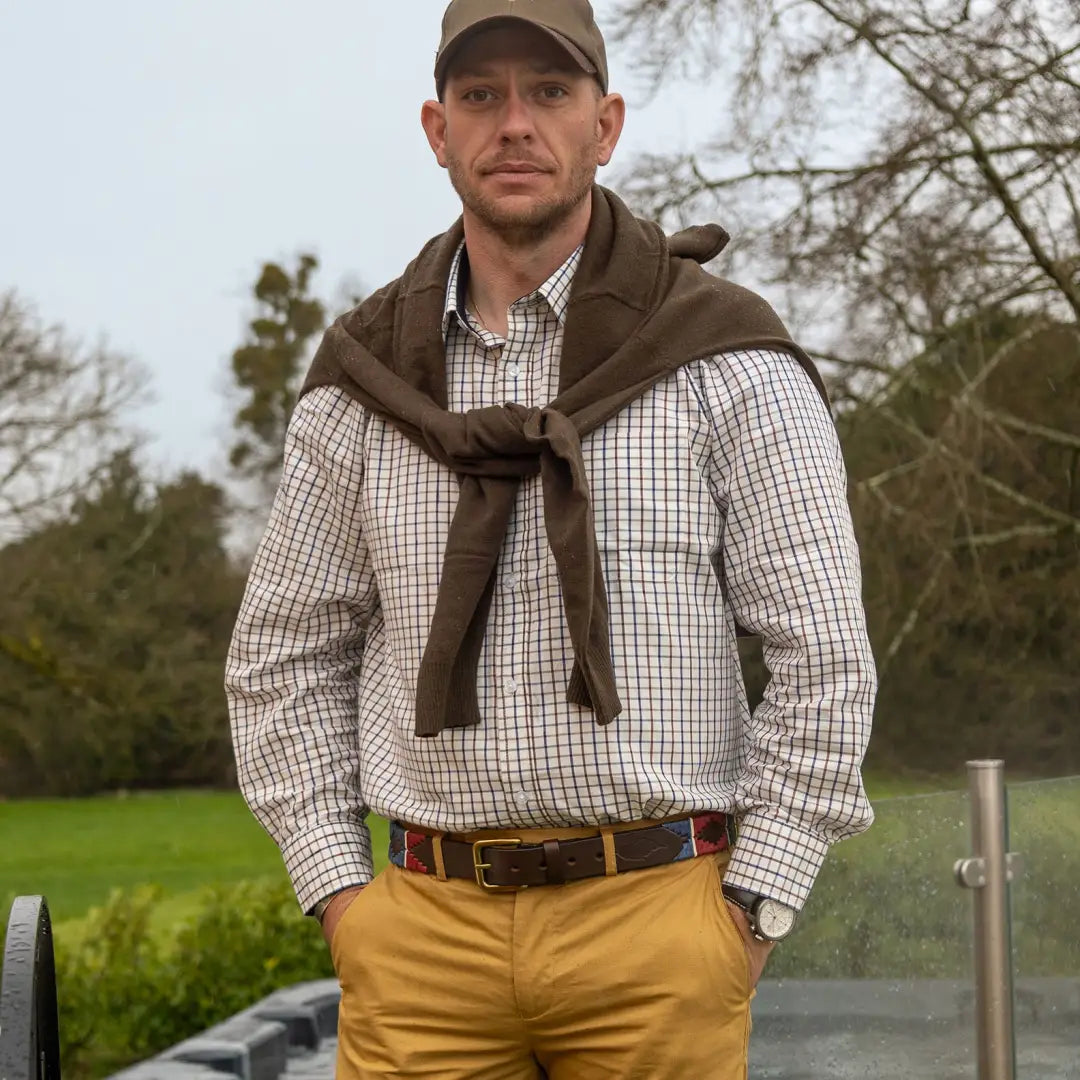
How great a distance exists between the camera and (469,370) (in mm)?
2373

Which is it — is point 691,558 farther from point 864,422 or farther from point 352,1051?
point 864,422

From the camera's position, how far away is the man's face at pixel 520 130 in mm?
2285

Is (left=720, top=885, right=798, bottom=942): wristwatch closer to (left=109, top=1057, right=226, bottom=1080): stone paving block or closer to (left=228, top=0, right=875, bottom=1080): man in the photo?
(left=228, top=0, right=875, bottom=1080): man

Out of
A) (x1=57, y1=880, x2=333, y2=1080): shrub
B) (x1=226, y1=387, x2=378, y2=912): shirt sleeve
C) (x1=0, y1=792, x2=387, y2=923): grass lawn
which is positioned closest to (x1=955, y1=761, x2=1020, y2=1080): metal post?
(x1=226, y1=387, x2=378, y2=912): shirt sleeve

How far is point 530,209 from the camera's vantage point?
2.30 meters

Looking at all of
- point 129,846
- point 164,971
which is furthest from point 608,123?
point 129,846

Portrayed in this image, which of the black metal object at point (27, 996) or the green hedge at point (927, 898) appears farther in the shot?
the green hedge at point (927, 898)

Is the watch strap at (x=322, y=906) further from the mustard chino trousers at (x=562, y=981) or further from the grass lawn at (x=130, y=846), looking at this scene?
the grass lawn at (x=130, y=846)

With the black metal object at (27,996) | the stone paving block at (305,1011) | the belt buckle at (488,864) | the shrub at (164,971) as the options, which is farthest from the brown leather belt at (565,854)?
the shrub at (164,971)

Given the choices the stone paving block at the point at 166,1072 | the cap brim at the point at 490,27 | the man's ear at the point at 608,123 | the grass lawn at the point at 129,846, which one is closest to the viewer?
the cap brim at the point at 490,27

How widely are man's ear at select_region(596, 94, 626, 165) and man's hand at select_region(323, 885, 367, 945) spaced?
107cm

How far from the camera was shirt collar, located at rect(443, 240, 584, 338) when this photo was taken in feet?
7.65

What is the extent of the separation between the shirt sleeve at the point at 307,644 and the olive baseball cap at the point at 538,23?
0.52 m

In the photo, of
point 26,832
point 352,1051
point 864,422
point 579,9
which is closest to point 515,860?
point 352,1051
